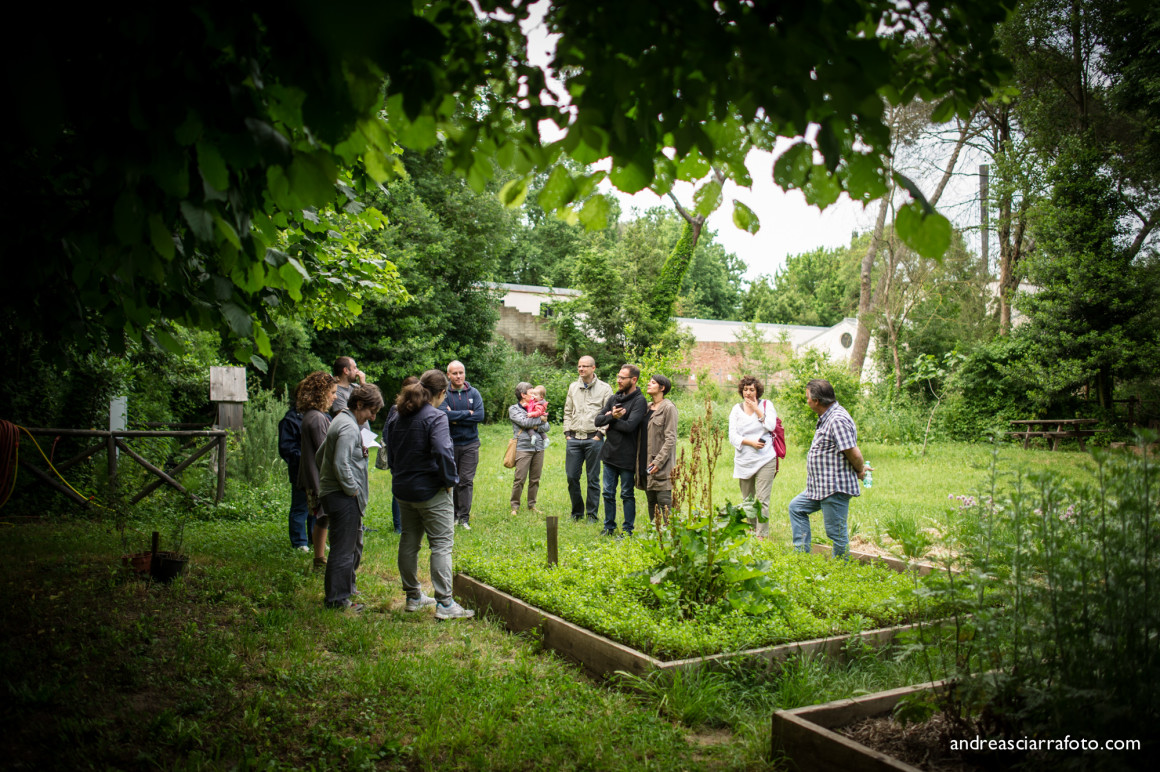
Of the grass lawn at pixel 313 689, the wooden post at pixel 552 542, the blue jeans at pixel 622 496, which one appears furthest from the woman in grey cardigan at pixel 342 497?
the blue jeans at pixel 622 496

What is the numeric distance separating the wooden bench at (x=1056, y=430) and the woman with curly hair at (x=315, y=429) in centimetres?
1988

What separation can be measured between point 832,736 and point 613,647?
1674 mm

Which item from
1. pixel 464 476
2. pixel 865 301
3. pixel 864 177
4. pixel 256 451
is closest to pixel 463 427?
pixel 464 476

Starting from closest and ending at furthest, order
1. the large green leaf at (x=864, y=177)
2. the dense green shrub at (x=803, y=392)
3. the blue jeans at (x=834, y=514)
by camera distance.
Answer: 1. the large green leaf at (x=864, y=177)
2. the blue jeans at (x=834, y=514)
3. the dense green shrub at (x=803, y=392)

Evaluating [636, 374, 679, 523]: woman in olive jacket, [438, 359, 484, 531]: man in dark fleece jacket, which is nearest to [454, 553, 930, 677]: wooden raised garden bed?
[636, 374, 679, 523]: woman in olive jacket

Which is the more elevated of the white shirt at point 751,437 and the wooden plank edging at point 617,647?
the white shirt at point 751,437

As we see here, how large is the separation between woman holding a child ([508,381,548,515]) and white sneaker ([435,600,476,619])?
179 inches

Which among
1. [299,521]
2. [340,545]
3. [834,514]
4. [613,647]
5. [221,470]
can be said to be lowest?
[613,647]

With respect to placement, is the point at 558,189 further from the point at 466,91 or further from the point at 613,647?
the point at 613,647

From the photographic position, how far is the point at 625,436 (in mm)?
9094

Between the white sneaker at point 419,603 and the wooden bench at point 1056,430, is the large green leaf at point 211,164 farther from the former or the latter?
the wooden bench at point 1056,430

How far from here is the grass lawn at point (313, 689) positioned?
138 inches

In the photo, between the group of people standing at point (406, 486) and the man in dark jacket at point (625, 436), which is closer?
the group of people standing at point (406, 486)

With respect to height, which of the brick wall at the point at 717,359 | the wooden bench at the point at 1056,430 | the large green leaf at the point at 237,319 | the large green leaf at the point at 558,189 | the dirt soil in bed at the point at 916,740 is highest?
the brick wall at the point at 717,359
